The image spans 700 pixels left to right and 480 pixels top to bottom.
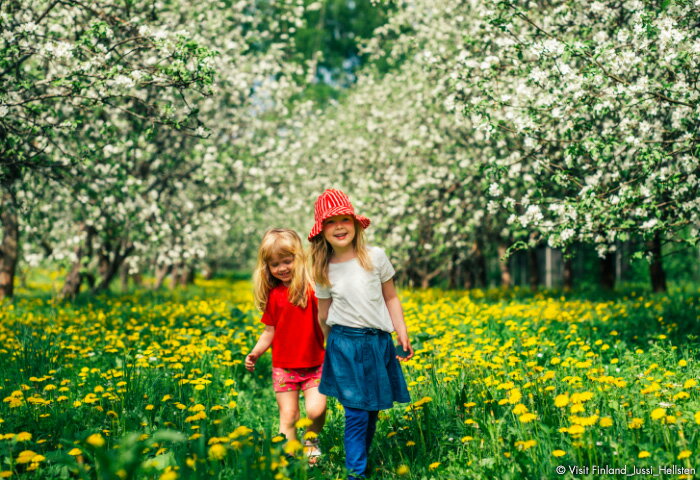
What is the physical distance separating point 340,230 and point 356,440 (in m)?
1.19

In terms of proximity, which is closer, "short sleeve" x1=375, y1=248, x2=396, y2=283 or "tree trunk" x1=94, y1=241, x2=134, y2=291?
"short sleeve" x1=375, y1=248, x2=396, y2=283

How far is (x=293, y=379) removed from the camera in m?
3.98

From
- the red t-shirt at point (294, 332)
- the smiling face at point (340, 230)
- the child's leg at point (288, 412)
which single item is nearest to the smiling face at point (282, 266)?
the red t-shirt at point (294, 332)

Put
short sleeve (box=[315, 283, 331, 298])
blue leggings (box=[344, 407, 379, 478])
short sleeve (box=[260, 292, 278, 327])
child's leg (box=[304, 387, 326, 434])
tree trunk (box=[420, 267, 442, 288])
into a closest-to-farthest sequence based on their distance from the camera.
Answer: blue leggings (box=[344, 407, 379, 478]), short sleeve (box=[315, 283, 331, 298]), child's leg (box=[304, 387, 326, 434]), short sleeve (box=[260, 292, 278, 327]), tree trunk (box=[420, 267, 442, 288])

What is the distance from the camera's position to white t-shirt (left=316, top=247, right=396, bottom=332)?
3518 mm

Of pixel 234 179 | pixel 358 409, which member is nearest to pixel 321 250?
pixel 358 409

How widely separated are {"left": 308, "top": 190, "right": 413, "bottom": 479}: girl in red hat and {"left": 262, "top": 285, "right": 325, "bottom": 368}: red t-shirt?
25cm

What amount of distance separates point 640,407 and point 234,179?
9.31 m

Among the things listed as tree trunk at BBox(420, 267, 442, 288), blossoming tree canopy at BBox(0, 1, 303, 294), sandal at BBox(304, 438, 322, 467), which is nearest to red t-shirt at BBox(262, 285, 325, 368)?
sandal at BBox(304, 438, 322, 467)

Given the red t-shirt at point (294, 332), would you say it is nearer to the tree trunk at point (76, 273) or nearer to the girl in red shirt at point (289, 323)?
the girl in red shirt at point (289, 323)

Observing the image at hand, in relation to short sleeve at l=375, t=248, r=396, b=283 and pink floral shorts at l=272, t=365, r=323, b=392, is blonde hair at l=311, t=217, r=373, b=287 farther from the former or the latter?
pink floral shorts at l=272, t=365, r=323, b=392

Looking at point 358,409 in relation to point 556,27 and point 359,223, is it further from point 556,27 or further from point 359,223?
point 556,27

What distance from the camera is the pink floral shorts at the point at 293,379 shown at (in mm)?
3969

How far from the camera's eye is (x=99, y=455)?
210 cm
